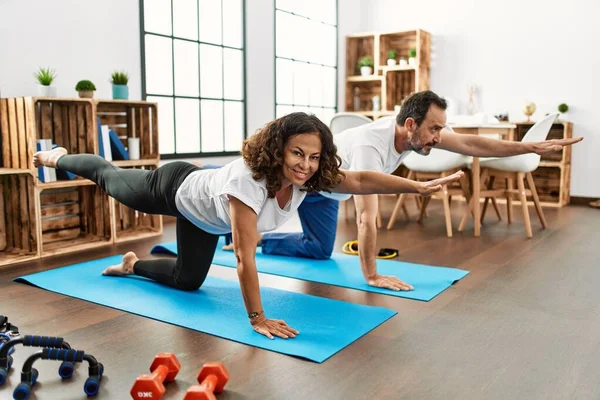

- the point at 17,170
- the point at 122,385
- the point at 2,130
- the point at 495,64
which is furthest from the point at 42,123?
the point at 495,64

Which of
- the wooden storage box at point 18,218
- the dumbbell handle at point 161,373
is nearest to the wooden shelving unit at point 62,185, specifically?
the wooden storage box at point 18,218

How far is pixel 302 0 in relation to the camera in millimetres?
6203

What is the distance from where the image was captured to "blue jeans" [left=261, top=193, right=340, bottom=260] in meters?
3.19

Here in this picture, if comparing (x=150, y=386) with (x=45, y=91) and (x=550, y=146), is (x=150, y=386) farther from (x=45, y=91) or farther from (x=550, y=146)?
(x=45, y=91)

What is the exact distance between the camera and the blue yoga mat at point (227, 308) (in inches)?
79.0

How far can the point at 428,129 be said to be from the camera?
103 inches

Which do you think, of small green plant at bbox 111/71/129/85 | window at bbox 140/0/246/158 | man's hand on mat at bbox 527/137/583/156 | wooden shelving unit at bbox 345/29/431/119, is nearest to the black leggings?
small green plant at bbox 111/71/129/85

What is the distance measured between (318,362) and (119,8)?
3.26 m

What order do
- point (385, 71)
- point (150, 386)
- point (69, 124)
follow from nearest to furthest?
point (150, 386)
point (69, 124)
point (385, 71)

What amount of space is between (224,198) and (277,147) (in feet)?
0.92

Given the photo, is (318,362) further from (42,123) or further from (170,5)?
(170,5)

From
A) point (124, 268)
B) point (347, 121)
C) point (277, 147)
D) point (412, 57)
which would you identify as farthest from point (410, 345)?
point (412, 57)

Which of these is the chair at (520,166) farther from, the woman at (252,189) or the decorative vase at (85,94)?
the decorative vase at (85,94)

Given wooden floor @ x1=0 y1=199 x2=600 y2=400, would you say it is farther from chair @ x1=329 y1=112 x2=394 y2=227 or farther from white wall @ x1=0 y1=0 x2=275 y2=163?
chair @ x1=329 y1=112 x2=394 y2=227
